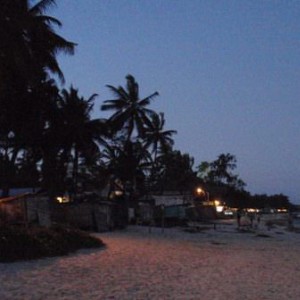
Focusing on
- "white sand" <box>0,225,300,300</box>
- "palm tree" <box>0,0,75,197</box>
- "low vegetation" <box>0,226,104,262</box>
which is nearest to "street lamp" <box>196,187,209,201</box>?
"palm tree" <box>0,0,75,197</box>

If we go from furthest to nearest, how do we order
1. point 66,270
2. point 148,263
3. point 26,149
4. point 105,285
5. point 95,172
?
point 95,172, point 26,149, point 148,263, point 66,270, point 105,285

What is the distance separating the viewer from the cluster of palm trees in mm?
26875

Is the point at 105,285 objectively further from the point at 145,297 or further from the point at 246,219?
the point at 246,219

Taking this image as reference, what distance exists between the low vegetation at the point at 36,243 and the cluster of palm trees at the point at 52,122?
897 centimetres

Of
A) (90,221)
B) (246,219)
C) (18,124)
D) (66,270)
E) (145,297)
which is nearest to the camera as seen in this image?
(145,297)

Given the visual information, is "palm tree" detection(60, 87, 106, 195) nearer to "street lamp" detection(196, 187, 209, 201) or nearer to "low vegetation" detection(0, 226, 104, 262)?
"low vegetation" detection(0, 226, 104, 262)

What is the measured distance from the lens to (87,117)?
45656mm

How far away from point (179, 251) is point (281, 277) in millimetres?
7747

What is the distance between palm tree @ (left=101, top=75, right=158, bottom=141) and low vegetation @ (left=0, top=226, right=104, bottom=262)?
3532 centimetres

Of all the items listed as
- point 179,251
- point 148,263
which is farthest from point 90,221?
point 148,263

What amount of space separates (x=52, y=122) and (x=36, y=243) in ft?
81.4

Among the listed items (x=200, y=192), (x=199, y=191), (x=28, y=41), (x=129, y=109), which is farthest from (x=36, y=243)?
(x=200, y=192)

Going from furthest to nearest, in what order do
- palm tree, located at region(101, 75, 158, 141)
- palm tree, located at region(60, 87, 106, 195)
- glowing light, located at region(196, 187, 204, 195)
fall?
glowing light, located at region(196, 187, 204, 195), palm tree, located at region(101, 75, 158, 141), palm tree, located at region(60, 87, 106, 195)

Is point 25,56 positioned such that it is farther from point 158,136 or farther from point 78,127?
point 158,136
